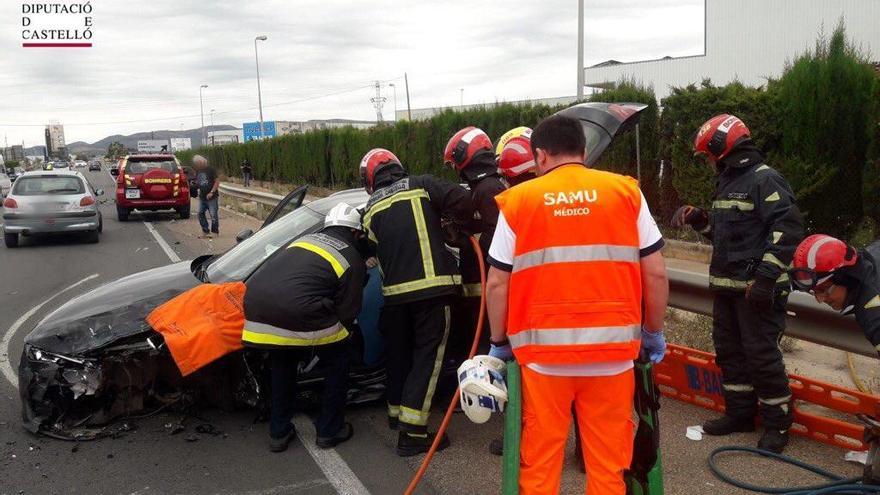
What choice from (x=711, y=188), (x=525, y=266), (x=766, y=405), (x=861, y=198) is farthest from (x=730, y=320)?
(x=711, y=188)

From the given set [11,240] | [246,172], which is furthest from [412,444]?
[246,172]

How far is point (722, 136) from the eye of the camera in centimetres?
407

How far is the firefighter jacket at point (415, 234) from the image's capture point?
13.5 ft

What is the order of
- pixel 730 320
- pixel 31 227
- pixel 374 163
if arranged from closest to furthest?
pixel 730 320 < pixel 374 163 < pixel 31 227

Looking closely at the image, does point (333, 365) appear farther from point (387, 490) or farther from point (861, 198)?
point (861, 198)

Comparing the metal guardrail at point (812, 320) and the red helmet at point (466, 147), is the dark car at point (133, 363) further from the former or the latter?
the metal guardrail at point (812, 320)

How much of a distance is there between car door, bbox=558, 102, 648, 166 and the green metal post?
1.56 m

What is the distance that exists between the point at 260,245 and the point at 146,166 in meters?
15.2

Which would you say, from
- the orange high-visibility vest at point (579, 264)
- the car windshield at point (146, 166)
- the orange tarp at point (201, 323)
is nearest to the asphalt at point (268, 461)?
the orange tarp at point (201, 323)

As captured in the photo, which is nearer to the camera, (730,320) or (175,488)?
(175,488)

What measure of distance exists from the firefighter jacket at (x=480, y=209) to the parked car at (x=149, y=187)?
15.6m

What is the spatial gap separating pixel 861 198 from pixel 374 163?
23.0 feet

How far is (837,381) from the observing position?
200 inches

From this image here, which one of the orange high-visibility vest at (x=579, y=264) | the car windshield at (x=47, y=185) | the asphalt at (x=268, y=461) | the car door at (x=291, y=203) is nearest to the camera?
the orange high-visibility vest at (x=579, y=264)
